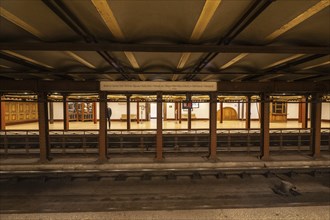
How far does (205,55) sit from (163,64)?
122 cm

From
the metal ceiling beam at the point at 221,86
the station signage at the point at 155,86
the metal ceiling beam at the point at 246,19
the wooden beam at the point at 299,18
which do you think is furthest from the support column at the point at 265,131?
the metal ceiling beam at the point at 246,19

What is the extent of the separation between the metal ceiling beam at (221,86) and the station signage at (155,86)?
1180 millimetres

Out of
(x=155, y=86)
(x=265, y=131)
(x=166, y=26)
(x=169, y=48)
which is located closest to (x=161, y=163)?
(x=155, y=86)

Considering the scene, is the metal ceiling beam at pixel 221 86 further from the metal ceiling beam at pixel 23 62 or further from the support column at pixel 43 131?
the metal ceiling beam at pixel 23 62

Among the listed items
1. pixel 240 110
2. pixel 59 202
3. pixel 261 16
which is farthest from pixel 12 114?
pixel 240 110

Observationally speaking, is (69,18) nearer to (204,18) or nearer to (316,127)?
(204,18)

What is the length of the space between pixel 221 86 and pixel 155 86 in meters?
2.53

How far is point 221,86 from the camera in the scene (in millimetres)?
6574

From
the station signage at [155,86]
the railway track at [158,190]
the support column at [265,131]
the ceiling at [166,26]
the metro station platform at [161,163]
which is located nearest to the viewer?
the ceiling at [166,26]

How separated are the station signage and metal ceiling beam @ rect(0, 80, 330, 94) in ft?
3.87

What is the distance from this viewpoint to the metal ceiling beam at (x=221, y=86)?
6.20 meters

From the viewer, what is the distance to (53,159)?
678cm

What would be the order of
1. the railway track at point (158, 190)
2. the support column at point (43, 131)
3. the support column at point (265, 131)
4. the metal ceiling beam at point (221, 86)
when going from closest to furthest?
the railway track at point (158, 190) < the metal ceiling beam at point (221, 86) < the support column at point (43, 131) < the support column at point (265, 131)

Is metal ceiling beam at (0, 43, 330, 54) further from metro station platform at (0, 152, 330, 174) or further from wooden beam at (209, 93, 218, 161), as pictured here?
metro station platform at (0, 152, 330, 174)
